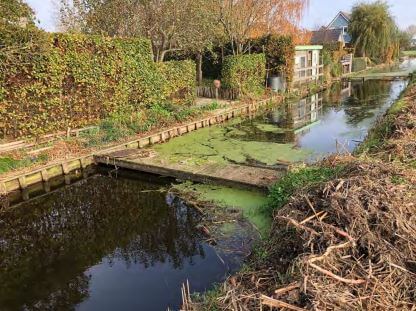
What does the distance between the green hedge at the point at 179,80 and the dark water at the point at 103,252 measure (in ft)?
25.1

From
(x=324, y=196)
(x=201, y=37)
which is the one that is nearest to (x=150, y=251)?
(x=324, y=196)

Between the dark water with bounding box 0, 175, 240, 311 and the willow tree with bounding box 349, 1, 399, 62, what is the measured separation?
40.6 metres

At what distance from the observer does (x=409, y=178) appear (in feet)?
16.9

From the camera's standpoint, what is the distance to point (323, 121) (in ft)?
57.0

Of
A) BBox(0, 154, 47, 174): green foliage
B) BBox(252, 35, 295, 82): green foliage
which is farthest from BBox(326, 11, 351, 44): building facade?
BBox(0, 154, 47, 174): green foliage

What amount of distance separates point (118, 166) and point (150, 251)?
15.1 ft

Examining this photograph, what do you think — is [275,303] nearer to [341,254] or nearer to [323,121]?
[341,254]

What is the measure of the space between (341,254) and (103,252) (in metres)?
4.48

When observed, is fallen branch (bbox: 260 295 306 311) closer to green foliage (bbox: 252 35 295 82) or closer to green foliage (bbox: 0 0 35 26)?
green foliage (bbox: 0 0 35 26)

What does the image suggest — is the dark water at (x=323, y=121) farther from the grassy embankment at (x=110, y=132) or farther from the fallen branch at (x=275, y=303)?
the fallen branch at (x=275, y=303)

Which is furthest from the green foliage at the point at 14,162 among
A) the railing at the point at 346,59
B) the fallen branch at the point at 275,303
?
the railing at the point at 346,59

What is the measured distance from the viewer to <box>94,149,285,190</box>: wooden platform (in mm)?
8773

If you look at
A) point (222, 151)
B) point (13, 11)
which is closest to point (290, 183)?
point (222, 151)

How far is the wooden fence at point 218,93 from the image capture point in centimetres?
2066
